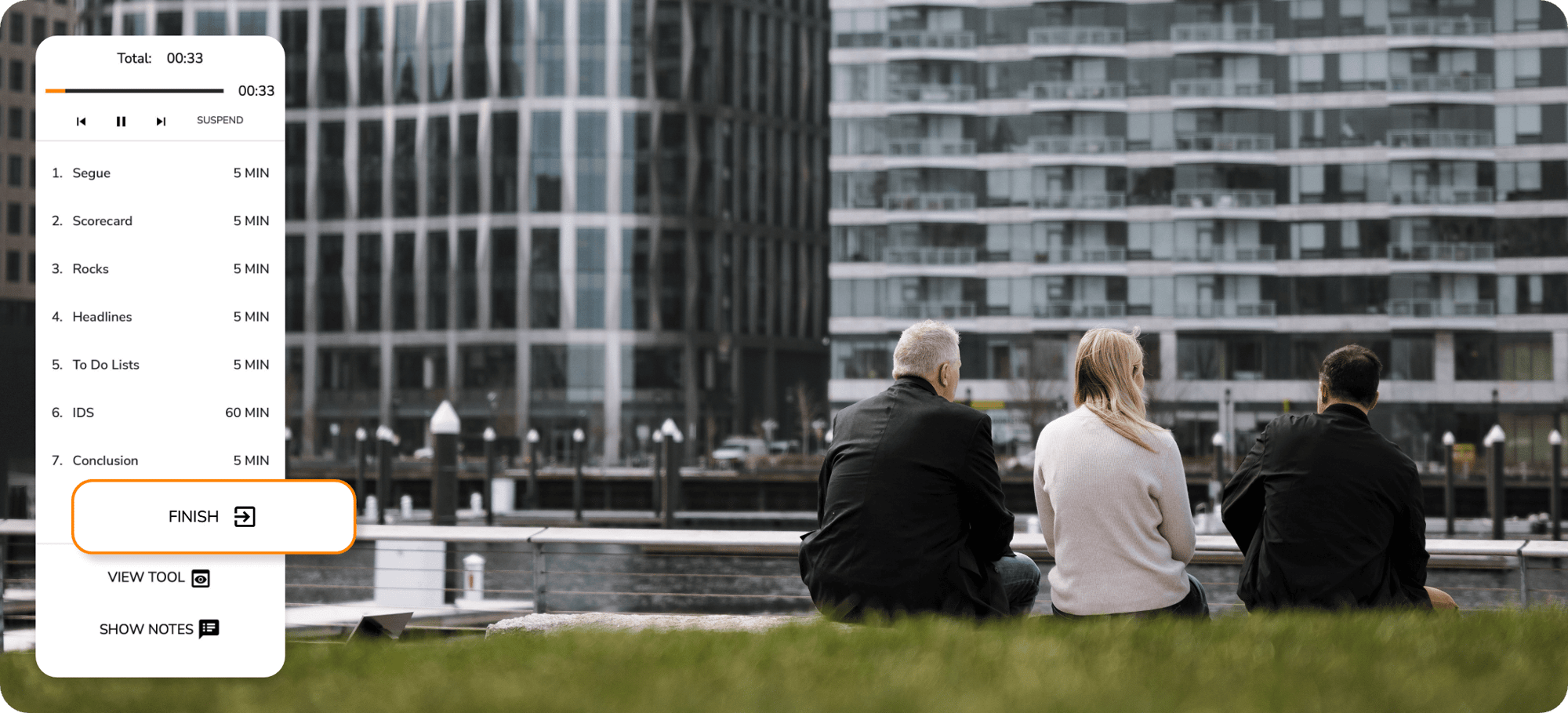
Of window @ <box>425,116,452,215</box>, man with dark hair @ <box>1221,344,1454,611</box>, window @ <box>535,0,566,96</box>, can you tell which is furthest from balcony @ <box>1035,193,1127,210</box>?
man with dark hair @ <box>1221,344,1454,611</box>

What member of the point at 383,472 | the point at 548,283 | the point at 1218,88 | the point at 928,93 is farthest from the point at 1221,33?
the point at 383,472

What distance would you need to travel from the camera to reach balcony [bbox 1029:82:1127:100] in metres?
63.9

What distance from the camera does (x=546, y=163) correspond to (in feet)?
242

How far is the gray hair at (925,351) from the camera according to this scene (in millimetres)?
4398

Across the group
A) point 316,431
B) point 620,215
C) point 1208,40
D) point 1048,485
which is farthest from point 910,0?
point 1048,485

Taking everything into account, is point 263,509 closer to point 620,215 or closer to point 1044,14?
point 1044,14

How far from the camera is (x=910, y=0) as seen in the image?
64.8 m

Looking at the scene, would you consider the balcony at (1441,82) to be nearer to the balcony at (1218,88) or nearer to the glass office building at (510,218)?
the balcony at (1218,88)

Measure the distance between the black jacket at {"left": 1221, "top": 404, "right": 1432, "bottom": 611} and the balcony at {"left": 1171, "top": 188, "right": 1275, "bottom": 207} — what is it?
6172 cm

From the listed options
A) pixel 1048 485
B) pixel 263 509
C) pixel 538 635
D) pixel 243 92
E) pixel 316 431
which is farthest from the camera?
pixel 316 431

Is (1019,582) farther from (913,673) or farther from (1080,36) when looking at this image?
(1080,36)

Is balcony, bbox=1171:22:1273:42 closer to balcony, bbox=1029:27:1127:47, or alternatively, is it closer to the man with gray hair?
balcony, bbox=1029:27:1127:47

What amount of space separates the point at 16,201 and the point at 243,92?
1.66 feet

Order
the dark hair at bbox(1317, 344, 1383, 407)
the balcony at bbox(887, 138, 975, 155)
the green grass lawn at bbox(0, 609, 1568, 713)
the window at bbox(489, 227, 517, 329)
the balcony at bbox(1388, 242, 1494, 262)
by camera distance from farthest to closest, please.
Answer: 1. the window at bbox(489, 227, 517, 329)
2. the balcony at bbox(887, 138, 975, 155)
3. the balcony at bbox(1388, 242, 1494, 262)
4. the dark hair at bbox(1317, 344, 1383, 407)
5. the green grass lawn at bbox(0, 609, 1568, 713)
